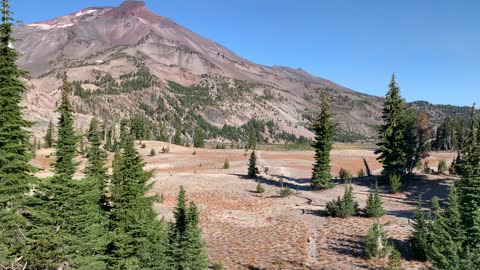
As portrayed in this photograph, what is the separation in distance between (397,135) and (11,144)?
129 ft

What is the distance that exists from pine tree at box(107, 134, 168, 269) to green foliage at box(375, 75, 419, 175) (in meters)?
32.0

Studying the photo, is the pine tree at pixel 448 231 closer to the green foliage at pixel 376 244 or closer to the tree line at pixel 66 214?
the green foliage at pixel 376 244

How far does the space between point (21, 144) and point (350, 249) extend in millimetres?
18570

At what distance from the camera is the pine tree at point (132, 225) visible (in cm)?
1797

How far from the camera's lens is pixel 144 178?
2242cm

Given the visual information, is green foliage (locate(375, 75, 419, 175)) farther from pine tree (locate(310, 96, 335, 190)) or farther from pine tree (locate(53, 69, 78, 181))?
pine tree (locate(53, 69, 78, 181))

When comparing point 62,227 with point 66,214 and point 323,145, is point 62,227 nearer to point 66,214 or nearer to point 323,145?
point 66,214

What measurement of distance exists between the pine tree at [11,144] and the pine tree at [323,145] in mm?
32903

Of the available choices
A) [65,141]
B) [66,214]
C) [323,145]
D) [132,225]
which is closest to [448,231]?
[132,225]

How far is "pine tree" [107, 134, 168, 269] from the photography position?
17969 millimetres

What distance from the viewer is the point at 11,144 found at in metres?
16.6

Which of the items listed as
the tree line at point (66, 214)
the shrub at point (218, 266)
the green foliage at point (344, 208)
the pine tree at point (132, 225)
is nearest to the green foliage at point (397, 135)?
the green foliage at point (344, 208)

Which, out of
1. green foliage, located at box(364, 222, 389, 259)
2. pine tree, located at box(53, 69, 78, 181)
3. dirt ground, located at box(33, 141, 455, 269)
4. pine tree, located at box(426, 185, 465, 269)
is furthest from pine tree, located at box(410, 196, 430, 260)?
pine tree, located at box(53, 69, 78, 181)

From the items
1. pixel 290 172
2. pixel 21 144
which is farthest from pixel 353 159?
pixel 21 144
